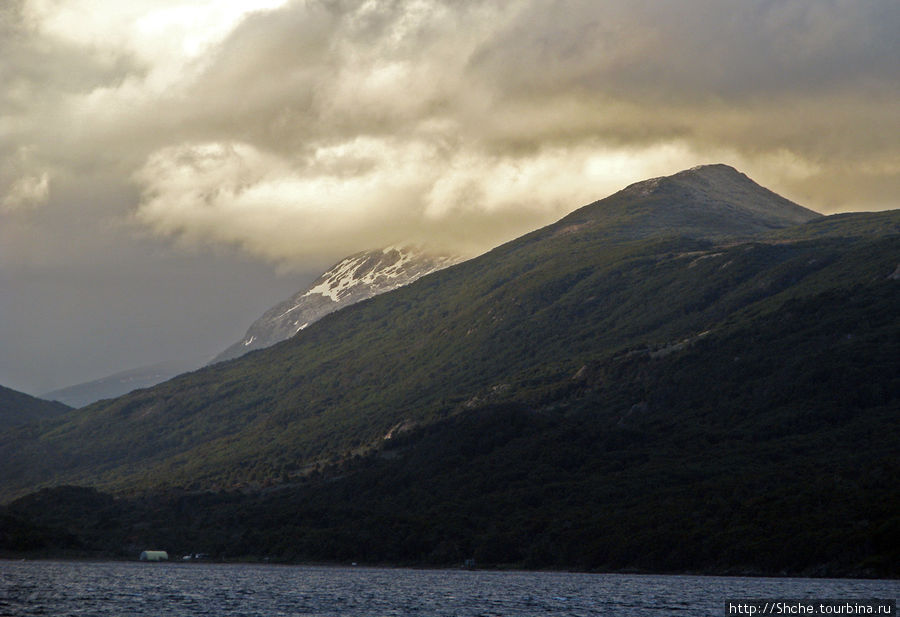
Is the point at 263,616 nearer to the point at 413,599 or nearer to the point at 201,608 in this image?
A: the point at 201,608

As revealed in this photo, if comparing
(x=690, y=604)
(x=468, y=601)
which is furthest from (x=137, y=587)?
(x=690, y=604)

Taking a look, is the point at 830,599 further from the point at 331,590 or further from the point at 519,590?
the point at 331,590

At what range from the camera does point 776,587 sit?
19175 centimetres

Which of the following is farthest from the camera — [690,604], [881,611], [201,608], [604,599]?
[604,599]

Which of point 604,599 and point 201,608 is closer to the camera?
point 201,608

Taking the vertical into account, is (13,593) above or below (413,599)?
above

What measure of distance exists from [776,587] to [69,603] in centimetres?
11391

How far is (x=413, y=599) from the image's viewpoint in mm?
176250

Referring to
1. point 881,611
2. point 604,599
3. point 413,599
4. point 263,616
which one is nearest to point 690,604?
point 604,599

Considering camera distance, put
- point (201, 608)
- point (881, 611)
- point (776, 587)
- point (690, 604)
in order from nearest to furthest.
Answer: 1. point (881, 611)
2. point (201, 608)
3. point (690, 604)
4. point (776, 587)

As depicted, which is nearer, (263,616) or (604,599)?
(263,616)

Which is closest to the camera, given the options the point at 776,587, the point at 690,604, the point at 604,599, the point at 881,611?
the point at 881,611

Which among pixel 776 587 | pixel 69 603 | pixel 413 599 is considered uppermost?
pixel 69 603

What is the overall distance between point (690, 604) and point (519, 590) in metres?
43.7
